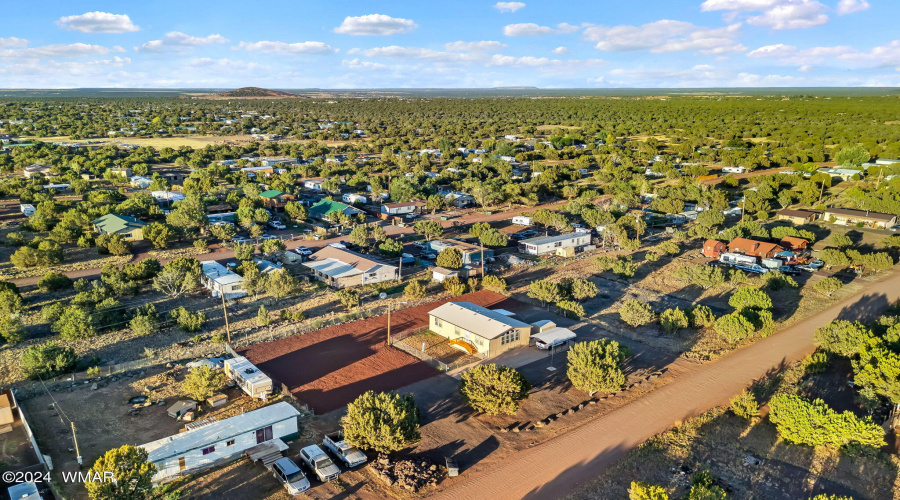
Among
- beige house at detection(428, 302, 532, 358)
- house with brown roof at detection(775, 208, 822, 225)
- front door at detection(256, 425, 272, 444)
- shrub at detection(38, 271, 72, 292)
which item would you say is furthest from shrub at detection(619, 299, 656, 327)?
house with brown roof at detection(775, 208, 822, 225)

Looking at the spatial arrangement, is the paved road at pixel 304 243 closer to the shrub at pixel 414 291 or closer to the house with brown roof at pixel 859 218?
the shrub at pixel 414 291

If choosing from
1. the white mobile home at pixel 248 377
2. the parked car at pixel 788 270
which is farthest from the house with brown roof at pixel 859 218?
the white mobile home at pixel 248 377

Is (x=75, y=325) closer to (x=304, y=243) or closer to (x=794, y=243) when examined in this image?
(x=304, y=243)

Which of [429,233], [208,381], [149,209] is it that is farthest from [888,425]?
[149,209]

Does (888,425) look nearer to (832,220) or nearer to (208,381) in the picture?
(208,381)

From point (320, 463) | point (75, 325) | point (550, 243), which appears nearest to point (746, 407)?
point (320, 463)
